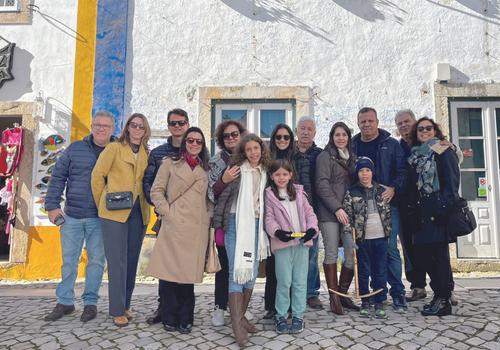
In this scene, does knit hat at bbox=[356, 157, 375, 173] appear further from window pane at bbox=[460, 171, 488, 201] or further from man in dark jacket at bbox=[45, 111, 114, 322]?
window pane at bbox=[460, 171, 488, 201]

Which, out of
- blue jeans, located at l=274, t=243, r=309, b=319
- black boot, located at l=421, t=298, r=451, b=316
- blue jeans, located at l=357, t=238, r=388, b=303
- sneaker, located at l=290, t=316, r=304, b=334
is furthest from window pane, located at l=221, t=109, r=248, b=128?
black boot, located at l=421, t=298, r=451, b=316

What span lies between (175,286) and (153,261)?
29 cm

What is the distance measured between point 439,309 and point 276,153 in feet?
6.91

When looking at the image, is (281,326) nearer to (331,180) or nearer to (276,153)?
(331,180)

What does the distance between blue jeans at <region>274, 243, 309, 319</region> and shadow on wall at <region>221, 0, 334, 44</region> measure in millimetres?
4025

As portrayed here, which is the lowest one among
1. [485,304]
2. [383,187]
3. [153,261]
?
[485,304]

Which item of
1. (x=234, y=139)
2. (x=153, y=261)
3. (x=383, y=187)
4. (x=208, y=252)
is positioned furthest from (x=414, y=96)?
(x=153, y=261)

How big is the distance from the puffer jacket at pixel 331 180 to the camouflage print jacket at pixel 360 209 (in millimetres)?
81

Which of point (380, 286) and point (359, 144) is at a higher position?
point (359, 144)

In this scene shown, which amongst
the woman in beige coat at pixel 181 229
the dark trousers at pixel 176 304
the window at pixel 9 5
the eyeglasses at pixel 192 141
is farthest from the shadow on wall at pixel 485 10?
the window at pixel 9 5

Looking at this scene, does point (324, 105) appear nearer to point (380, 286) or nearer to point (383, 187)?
point (383, 187)

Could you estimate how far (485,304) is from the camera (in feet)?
12.4

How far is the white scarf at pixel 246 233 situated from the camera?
291cm

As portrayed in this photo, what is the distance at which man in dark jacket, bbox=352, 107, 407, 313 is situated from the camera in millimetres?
3555
